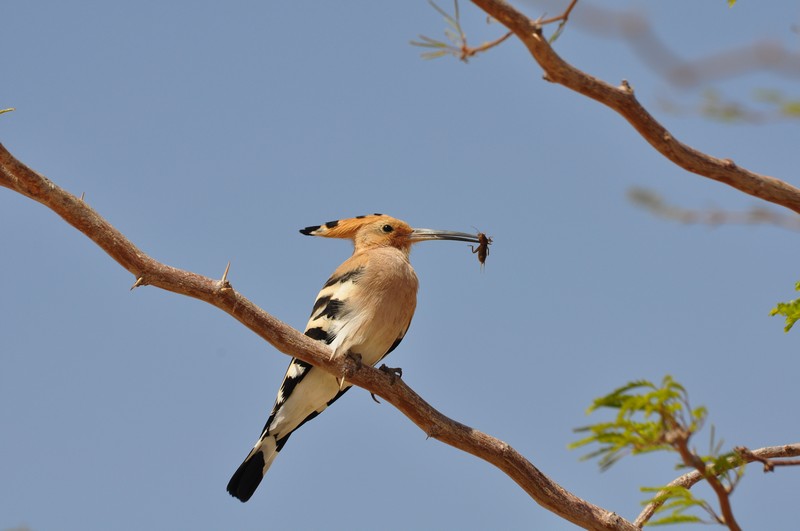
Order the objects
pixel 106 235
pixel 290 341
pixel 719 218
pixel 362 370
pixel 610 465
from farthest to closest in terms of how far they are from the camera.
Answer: pixel 362 370 → pixel 290 341 → pixel 106 235 → pixel 719 218 → pixel 610 465

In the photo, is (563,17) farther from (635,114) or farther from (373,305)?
(373,305)

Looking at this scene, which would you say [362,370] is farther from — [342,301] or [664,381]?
[664,381]

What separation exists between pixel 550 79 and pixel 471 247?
2521 mm

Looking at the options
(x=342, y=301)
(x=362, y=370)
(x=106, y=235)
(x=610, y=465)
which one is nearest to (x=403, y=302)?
(x=342, y=301)

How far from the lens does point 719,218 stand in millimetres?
2225

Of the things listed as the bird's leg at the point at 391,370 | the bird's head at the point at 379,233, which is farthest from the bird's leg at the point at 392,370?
the bird's head at the point at 379,233

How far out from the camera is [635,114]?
2369 millimetres

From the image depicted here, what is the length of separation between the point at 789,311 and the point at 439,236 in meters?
2.40

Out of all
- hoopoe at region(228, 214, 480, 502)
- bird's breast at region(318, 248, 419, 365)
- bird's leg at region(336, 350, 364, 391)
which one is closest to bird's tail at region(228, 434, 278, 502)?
hoopoe at region(228, 214, 480, 502)

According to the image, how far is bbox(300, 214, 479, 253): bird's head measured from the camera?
15.2 feet

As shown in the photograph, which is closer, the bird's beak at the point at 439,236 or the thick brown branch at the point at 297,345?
the thick brown branch at the point at 297,345

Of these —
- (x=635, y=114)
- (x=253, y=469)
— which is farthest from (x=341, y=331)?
(x=635, y=114)

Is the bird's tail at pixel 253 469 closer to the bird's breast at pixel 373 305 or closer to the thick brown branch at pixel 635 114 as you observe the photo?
the bird's breast at pixel 373 305

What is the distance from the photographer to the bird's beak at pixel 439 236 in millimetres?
4688
